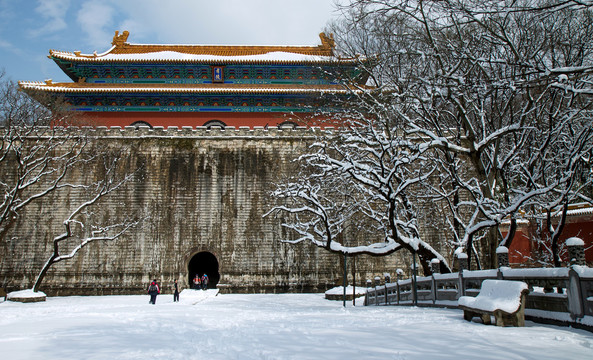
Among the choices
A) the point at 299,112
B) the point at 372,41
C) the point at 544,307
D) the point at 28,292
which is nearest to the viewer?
the point at 544,307

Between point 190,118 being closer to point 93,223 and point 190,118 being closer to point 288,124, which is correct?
point 288,124

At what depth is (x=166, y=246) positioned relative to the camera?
61.5 ft

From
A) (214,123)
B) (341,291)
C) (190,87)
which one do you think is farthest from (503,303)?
(190,87)

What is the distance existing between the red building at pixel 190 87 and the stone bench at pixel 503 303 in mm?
15295

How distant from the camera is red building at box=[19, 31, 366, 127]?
2152cm

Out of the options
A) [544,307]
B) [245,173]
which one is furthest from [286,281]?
[544,307]

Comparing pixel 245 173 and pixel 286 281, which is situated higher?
pixel 245 173

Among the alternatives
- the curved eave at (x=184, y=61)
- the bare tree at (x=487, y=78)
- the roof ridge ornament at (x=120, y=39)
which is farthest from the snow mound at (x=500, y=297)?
the roof ridge ornament at (x=120, y=39)

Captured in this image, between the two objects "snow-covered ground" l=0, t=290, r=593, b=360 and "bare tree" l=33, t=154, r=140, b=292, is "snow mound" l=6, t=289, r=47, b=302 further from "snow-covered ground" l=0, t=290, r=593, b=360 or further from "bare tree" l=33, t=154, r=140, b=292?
"snow-covered ground" l=0, t=290, r=593, b=360

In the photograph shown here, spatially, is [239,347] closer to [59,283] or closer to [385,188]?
[385,188]

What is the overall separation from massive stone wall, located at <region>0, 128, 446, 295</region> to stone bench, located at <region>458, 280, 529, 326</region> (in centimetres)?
1279

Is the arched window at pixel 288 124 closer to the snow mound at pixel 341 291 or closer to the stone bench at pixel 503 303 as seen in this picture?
the snow mound at pixel 341 291

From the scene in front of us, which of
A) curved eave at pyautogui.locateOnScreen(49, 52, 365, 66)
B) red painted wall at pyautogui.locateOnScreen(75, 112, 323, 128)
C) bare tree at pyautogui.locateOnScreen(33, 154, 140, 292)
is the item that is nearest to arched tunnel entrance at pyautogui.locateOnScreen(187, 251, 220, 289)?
bare tree at pyautogui.locateOnScreen(33, 154, 140, 292)

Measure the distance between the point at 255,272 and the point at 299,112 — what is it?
8287 millimetres
